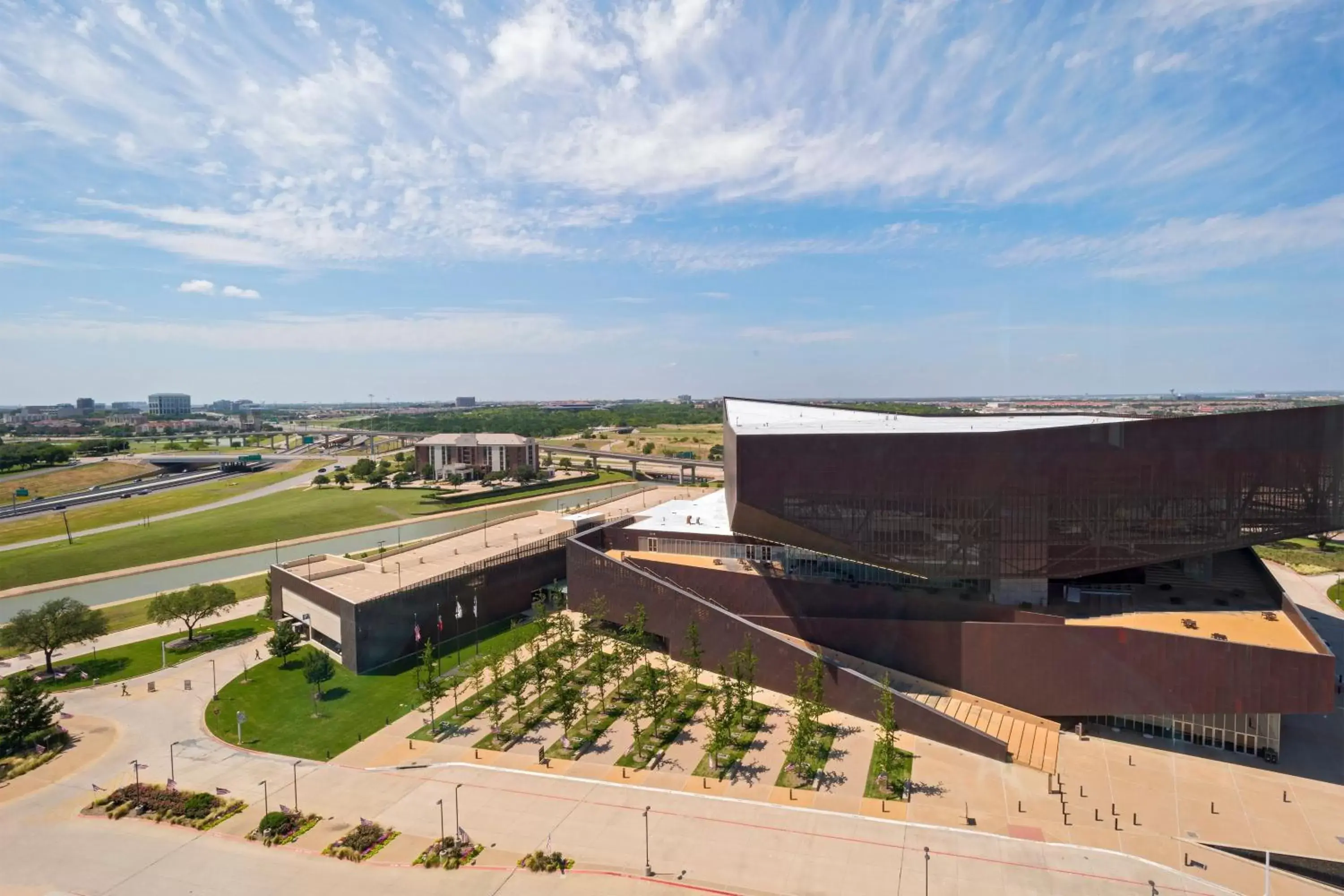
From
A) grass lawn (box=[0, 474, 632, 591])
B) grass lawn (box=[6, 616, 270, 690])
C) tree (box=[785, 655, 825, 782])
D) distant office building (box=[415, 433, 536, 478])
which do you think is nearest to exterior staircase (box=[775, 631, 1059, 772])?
tree (box=[785, 655, 825, 782])

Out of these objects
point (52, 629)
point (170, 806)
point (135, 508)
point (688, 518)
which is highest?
point (688, 518)

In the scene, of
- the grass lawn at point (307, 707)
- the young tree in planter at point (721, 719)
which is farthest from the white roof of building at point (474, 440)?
the young tree in planter at point (721, 719)

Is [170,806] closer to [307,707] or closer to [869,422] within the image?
[307,707]

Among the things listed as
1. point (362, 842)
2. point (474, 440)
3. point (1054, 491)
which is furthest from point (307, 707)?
point (474, 440)

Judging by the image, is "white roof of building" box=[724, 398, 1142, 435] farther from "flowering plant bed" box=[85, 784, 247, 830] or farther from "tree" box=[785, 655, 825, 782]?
"flowering plant bed" box=[85, 784, 247, 830]

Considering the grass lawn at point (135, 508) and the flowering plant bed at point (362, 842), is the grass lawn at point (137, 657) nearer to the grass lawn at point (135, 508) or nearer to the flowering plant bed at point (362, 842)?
the flowering plant bed at point (362, 842)
